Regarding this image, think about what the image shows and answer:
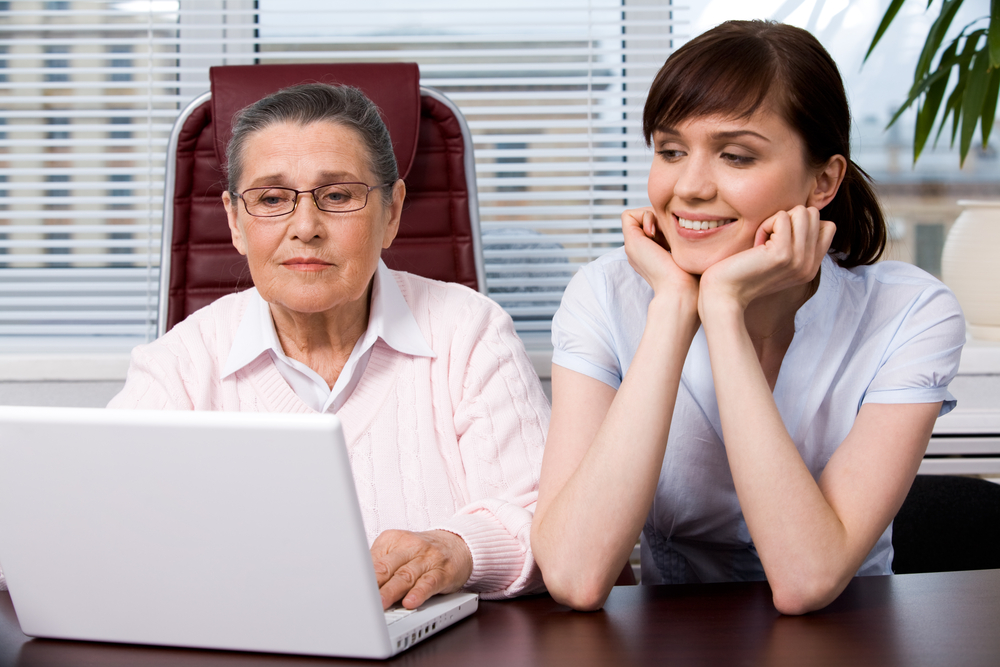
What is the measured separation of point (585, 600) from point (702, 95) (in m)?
0.59

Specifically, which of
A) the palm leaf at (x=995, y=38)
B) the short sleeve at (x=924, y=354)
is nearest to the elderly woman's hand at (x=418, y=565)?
the short sleeve at (x=924, y=354)

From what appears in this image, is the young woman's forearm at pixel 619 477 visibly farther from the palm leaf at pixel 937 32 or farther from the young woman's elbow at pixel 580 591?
the palm leaf at pixel 937 32

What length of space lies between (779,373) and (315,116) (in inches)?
29.7

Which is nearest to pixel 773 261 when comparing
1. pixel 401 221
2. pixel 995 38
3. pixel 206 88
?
pixel 401 221

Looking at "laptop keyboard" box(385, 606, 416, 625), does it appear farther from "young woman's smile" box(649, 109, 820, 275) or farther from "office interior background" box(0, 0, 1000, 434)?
"office interior background" box(0, 0, 1000, 434)

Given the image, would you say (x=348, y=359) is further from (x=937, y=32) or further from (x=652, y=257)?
(x=937, y=32)

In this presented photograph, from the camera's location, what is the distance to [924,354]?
1.03 m

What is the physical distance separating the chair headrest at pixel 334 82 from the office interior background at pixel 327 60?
676 mm

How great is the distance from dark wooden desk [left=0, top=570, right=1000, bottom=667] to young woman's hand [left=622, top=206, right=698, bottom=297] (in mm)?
363

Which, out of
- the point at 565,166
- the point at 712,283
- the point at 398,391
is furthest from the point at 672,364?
the point at 565,166

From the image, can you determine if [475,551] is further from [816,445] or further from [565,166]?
[565,166]

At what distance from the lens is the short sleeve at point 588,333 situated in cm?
112

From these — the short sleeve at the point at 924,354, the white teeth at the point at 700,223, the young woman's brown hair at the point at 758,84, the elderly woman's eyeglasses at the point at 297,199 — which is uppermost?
the young woman's brown hair at the point at 758,84

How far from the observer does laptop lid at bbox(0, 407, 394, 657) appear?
61 centimetres
